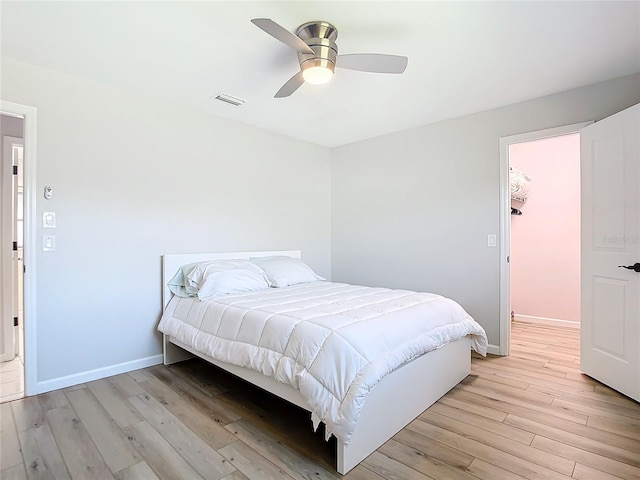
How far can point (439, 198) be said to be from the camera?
149 inches

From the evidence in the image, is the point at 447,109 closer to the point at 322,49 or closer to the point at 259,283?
the point at 322,49

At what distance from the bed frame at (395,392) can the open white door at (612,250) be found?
100 cm

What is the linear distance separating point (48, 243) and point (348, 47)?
2.61 m

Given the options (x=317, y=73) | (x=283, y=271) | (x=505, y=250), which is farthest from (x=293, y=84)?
(x=505, y=250)

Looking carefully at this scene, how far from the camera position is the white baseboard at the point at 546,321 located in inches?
A: 174

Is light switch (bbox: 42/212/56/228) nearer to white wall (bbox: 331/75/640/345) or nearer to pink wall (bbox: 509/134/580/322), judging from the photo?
white wall (bbox: 331/75/640/345)

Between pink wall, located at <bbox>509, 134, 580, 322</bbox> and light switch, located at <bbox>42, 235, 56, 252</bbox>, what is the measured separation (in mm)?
5259

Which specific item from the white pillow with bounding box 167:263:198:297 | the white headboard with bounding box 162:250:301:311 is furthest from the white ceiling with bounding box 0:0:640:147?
the white pillow with bounding box 167:263:198:297

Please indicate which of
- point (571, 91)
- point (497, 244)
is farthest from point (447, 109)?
point (497, 244)

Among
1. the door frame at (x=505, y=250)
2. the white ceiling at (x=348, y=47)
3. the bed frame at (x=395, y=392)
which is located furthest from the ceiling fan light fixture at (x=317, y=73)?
the door frame at (x=505, y=250)

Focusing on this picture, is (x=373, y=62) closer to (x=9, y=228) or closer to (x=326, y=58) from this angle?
(x=326, y=58)

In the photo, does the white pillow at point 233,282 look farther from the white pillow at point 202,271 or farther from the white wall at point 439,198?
the white wall at point 439,198

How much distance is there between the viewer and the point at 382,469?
5.51 feet

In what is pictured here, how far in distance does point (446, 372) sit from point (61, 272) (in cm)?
301
